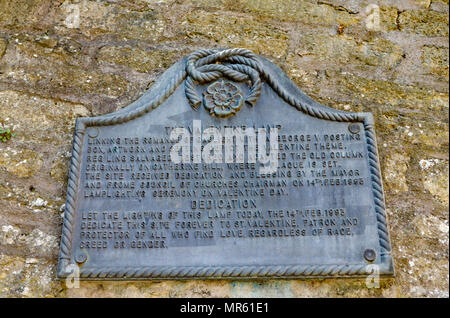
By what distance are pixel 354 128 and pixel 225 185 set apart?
0.95 metres

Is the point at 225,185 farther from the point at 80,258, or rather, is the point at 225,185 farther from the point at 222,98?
the point at 80,258

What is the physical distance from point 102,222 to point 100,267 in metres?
0.27

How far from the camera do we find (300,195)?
2.82 meters

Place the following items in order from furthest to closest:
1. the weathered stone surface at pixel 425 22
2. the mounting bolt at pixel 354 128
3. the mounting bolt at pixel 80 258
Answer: the weathered stone surface at pixel 425 22, the mounting bolt at pixel 354 128, the mounting bolt at pixel 80 258

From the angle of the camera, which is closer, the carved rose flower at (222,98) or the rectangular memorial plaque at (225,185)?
the rectangular memorial plaque at (225,185)

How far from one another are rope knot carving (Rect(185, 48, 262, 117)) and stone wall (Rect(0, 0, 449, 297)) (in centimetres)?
27

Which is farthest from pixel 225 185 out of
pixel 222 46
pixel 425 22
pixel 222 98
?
pixel 425 22

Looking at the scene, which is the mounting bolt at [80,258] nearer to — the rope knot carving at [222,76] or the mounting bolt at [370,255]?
the rope knot carving at [222,76]

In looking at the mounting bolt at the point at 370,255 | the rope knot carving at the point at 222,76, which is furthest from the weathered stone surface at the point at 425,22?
the mounting bolt at the point at 370,255

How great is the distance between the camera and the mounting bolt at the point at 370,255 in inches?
105

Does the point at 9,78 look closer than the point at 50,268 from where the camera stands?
No

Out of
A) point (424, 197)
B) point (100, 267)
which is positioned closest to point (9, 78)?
point (100, 267)
